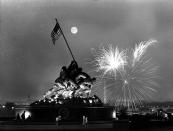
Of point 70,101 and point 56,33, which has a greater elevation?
point 56,33

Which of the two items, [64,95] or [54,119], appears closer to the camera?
[54,119]

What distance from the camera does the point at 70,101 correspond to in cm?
3244

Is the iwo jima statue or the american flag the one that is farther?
the american flag

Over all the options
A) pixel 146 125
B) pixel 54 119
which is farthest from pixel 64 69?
pixel 146 125

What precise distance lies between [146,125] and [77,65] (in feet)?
36.6

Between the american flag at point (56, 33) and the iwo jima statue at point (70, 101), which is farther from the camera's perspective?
the american flag at point (56, 33)

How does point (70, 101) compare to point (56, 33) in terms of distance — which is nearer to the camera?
point (70, 101)

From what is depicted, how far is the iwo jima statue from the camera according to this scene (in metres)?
31.2

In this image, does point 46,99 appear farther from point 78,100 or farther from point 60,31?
point 60,31

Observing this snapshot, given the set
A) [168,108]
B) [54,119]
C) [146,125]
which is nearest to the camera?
[146,125]

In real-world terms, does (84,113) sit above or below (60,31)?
below

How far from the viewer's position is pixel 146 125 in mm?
26281

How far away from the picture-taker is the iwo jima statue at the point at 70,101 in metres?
31.2

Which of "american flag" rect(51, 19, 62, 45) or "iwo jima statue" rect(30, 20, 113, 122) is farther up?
"american flag" rect(51, 19, 62, 45)
